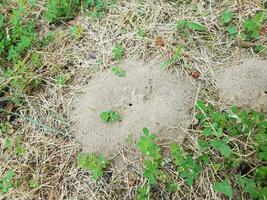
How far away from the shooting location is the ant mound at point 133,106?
2367 mm

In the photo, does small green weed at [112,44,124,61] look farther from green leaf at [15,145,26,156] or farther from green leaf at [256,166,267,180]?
green leaf at [256,166,267,180]

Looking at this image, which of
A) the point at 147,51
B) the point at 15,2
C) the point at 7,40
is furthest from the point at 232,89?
the point at 15,2

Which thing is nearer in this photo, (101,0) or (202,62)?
(202,62)

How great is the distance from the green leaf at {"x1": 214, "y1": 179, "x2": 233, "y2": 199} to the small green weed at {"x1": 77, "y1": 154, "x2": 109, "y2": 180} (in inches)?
26.4

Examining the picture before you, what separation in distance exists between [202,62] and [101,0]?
3.39 ft

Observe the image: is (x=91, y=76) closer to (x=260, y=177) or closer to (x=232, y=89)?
(x=232, y=89)

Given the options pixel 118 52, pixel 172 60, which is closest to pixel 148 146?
pixel 172 60

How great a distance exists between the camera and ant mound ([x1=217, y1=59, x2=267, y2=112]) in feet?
7.66

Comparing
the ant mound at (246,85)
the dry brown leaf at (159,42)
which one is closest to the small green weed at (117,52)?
the dry brown leaf at (159,42)

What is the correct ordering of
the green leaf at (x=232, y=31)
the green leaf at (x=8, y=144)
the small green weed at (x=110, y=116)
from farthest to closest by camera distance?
the green leaf at (x=232, y=31) < the green leaf at (x=8, y=144) < the small green weed at (x=110, y=116)

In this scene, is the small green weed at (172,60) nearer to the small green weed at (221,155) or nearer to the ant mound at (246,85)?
the ant mound at (246,85)

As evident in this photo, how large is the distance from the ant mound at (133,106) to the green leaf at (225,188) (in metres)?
0.38

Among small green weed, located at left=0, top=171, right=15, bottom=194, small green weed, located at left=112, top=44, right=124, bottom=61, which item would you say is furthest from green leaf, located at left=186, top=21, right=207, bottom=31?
small green weed, located at left=0, top=171, right=15, bottom=194

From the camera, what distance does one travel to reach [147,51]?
9.01 ft
